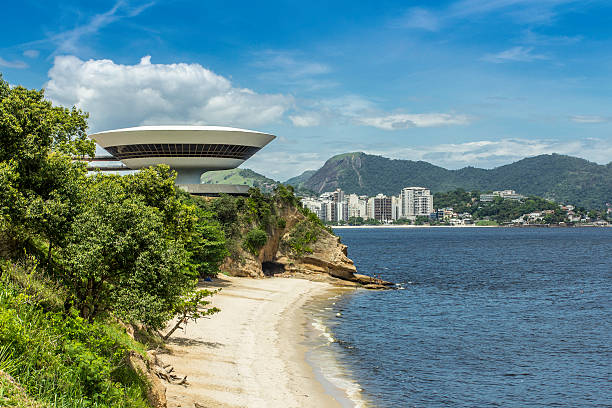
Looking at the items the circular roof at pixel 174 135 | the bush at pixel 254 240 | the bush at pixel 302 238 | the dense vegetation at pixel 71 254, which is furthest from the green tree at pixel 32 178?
the bush at pixel 302 238

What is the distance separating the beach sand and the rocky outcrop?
20636 millimetres

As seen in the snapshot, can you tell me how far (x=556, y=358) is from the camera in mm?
28906

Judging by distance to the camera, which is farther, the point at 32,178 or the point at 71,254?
the point at 32,178

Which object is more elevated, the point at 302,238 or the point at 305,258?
the point at 302,238

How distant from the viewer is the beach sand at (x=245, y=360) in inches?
796

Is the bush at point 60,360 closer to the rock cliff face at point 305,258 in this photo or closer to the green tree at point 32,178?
the green tree at point 32,178

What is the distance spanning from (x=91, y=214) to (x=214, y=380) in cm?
873

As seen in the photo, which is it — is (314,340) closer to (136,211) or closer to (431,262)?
(136,211)

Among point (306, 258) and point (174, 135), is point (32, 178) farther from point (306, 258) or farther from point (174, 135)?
point (306, 258)

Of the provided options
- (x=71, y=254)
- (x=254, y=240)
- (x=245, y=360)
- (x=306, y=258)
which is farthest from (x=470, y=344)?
(x=306, y=258)

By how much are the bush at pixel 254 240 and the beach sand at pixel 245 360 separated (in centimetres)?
1617

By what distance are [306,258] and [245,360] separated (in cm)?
3933

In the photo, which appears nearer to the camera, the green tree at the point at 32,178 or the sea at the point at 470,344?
the green tree at the point at 32,178

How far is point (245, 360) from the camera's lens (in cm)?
2566
